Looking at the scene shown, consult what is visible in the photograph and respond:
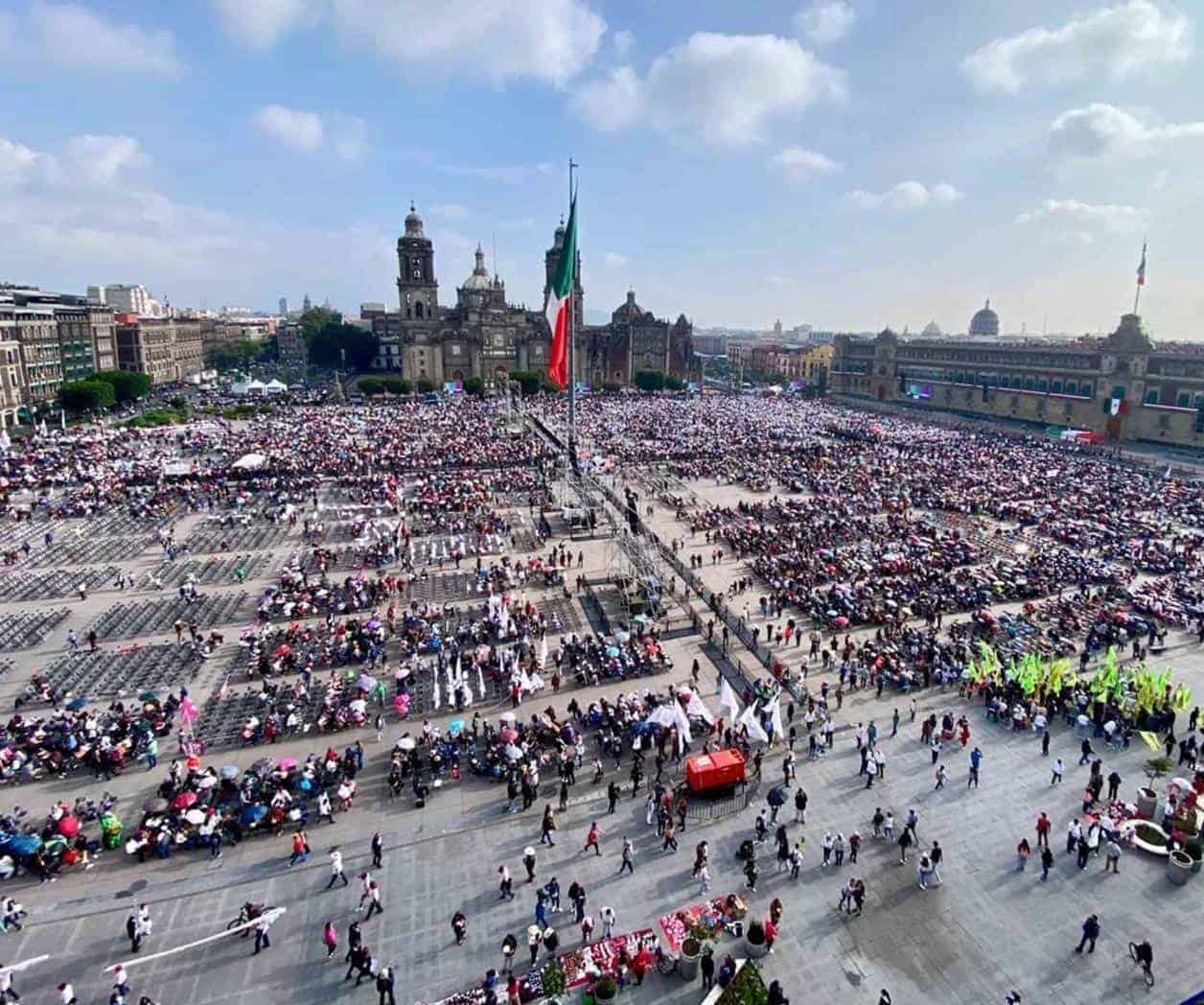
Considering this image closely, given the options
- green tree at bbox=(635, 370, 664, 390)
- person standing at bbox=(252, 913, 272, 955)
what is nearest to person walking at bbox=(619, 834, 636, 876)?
person standing at bbox=(252, 913, 272, 955)

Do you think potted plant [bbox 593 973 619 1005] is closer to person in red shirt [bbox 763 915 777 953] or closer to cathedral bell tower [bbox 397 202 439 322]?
person in red shirt [bbox 763 915 777 953]

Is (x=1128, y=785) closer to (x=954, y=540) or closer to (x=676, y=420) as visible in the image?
(x=954, y=540)

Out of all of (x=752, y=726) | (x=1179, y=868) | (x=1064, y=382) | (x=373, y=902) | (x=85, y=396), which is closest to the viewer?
(x=373, y=902)

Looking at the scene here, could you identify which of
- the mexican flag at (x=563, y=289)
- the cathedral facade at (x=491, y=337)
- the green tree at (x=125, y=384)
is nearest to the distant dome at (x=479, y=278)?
the cathedral facade at (x=491, y=337)

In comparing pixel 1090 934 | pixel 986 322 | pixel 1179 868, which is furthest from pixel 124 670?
pixel 986 322

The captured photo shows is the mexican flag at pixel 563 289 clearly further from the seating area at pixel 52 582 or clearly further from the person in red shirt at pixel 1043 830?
the person in red shirt at pixel 1043 830

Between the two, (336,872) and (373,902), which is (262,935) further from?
(373,902)

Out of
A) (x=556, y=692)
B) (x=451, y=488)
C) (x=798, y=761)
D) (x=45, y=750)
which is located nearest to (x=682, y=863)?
(x=798, y=761)
